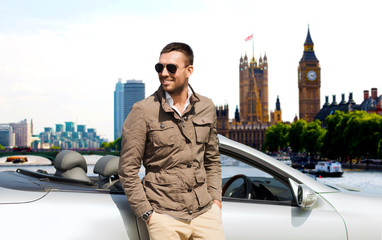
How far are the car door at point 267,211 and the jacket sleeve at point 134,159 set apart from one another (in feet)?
2.13

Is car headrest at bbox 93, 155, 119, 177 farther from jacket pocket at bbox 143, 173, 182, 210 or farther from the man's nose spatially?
the man's nose

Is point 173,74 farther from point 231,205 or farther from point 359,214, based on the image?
point 359,214

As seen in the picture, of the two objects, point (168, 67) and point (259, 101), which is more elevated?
point (259, 101)

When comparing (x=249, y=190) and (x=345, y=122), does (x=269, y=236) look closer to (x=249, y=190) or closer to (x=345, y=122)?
(x=249, y=190)

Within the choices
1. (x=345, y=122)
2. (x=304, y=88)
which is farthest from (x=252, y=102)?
(x=345, y=122)

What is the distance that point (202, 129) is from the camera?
272cm

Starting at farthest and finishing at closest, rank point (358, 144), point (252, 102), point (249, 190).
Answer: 1. point (252, 102)
2. point (358, 144)
3. point (249, 190)

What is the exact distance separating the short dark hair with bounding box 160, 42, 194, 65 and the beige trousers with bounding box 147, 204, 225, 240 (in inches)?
30.0

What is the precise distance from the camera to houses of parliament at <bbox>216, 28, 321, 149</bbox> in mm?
→ 140000

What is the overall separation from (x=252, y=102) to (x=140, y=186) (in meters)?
153

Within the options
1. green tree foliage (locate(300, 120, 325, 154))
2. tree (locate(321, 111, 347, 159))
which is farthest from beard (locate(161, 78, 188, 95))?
green tree foliage (locate(300, 120, 325, 154))

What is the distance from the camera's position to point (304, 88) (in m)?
140

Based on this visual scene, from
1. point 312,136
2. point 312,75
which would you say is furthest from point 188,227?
point 312,75

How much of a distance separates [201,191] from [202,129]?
0.31 m
